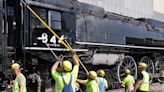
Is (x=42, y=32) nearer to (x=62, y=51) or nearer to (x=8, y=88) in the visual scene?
(x=62, y=51)

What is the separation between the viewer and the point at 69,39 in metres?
12.8

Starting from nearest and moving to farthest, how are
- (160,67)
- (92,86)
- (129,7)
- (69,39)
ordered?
(92,86) < (69,39) < (160,67) < (129,7)

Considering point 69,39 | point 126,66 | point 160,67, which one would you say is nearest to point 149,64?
point 160,67

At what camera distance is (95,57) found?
14.4 meters

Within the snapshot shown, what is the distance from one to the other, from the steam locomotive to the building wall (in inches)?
401

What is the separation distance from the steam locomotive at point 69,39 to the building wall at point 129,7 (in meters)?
10.2

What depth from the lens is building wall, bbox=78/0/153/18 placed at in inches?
1144

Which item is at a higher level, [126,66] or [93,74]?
[93,74]

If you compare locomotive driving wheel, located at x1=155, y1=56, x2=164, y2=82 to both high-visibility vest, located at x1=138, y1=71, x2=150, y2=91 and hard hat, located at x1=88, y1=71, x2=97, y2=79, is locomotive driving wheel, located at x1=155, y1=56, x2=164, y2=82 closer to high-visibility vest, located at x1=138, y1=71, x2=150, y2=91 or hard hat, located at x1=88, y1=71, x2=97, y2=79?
high-visibility vest, located at x1=138, y1=71, x2=150, y2=91

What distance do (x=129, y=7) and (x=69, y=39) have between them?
20873 millimetres

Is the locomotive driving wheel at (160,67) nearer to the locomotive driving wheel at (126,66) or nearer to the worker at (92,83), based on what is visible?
the locomotive driving wheel at (126,66)

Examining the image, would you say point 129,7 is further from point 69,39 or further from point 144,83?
point 144,83

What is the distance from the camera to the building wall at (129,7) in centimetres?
2907

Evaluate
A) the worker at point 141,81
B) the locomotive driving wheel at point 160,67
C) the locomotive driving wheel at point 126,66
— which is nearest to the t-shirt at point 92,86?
the worker at point 141,81
